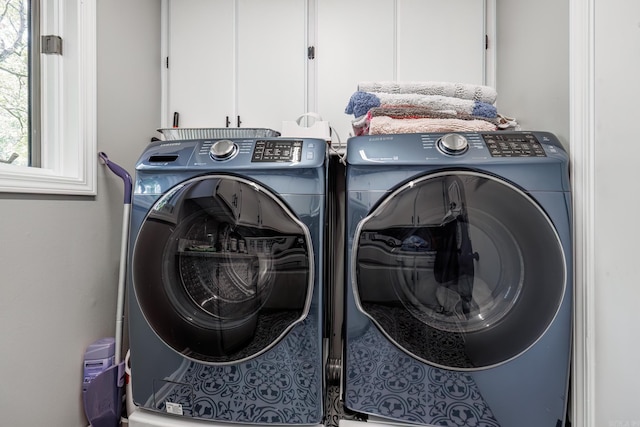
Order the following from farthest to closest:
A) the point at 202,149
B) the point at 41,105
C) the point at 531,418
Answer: the point at 41,105
the point at 202,149
the point at 531,418

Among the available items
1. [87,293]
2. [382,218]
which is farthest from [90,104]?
[382,218]

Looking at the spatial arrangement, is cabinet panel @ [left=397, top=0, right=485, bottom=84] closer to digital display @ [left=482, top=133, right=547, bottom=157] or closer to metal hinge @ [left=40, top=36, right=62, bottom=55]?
digital display @ [left=482, top=133, right=547, bottom=157]

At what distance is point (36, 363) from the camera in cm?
85

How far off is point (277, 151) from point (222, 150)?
6.4 inches

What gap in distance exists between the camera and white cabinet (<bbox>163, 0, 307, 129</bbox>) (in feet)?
4.48

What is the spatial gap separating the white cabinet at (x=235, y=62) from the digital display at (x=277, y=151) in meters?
0.59

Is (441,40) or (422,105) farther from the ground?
(441,40)

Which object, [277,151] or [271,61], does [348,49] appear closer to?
[271,61]

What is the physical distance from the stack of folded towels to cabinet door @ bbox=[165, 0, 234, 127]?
0.76 metres

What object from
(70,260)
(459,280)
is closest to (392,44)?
(459,280)

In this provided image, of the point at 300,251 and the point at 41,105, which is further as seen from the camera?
the point at 41,105

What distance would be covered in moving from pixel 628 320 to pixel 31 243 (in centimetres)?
174

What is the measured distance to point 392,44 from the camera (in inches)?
52.5

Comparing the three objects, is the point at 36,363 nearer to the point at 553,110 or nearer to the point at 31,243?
the point at 31,243
